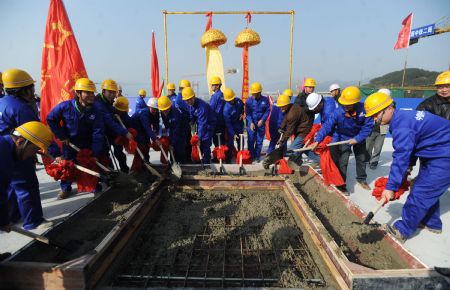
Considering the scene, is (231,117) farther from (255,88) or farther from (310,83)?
(310,83)

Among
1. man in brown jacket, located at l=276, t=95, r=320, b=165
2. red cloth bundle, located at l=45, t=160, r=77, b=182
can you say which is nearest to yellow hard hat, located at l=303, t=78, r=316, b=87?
man in brown jacket, located at l=276, t=95, r=320, b=165

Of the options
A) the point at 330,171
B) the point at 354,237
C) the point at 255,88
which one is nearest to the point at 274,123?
the point at 255,88

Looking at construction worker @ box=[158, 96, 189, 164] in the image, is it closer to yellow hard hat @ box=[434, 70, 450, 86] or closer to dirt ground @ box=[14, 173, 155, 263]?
dirt ground @ box=[14, 173, 155, 263]

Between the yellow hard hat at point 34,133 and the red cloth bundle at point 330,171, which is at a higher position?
the yellow hard hat at point 34,133

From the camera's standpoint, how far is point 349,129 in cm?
405

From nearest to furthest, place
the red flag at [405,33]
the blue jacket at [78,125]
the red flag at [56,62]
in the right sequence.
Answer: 1. the blue jacket at [78,125]
2. the red flag at [56,62]
3. the red flag at [405,33]

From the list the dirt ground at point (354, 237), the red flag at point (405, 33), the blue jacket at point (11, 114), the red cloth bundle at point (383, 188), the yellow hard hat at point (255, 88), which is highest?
the red flag at point (405, 33)

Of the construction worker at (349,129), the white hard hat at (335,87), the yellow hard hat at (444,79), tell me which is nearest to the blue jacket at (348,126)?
the construction worker at (349,129)

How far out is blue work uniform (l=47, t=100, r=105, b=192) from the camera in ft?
11.8

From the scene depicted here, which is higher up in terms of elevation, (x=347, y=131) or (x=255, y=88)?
(x=255, y=88)

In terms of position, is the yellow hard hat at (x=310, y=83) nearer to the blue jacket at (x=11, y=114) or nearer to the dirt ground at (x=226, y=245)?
the dirt ground at (x=226, y=245)

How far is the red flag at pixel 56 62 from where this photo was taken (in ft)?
14.3

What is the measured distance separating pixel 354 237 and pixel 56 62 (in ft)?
17.3

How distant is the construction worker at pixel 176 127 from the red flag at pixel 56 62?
5.57 ft
